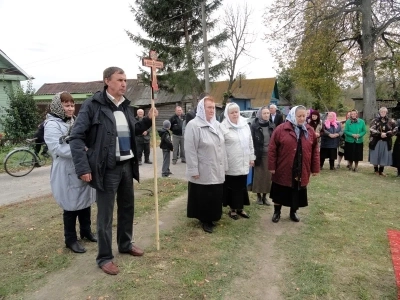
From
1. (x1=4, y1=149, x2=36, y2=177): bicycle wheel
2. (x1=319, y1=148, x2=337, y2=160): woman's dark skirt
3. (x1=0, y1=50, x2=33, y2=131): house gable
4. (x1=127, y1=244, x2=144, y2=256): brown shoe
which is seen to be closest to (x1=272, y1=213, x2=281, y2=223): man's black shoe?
(x1=127, y1=244, x2=144, y2=256): brown shoe

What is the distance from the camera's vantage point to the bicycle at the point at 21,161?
8664 mm

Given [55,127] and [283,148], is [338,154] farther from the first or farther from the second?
[55,127]

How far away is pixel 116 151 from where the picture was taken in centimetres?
304

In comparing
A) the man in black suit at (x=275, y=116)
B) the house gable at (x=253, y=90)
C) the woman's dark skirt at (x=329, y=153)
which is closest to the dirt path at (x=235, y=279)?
the man in black suit at (x=275, y=116)

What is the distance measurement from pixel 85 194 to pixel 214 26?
20810 millimetres

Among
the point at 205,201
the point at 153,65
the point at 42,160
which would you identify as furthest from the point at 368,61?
the point at 153,65

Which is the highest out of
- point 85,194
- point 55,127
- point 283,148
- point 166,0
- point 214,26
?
point 166,0

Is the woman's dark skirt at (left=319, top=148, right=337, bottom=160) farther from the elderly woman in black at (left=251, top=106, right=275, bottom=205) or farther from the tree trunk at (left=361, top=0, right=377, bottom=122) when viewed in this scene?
the tree trunk at (left=361, top=0, right=377, bottom=122)

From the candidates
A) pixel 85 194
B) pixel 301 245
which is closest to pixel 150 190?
pixel 85 194

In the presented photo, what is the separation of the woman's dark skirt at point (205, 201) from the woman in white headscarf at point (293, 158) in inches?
39.1

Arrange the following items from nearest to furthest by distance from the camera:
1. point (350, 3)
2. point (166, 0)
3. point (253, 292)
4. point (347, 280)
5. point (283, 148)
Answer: point (253, 292) < point (347, 280) < point (283, 148) < point (350, 3) < point (166, 0)

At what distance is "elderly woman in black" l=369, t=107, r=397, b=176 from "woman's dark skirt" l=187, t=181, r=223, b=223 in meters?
6.24

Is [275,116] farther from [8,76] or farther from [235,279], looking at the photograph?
[8,76]

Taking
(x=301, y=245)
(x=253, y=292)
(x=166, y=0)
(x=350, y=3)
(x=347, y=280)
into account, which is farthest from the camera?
(x=166, y=0)
